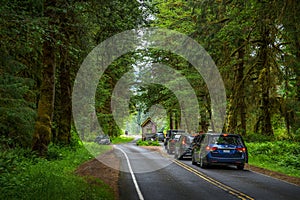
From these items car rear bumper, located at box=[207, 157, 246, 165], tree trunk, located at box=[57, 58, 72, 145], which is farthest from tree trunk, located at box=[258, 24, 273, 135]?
tree trunk, located at box=[57, 58, 72, 145]

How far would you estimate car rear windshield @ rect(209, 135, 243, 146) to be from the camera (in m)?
18.5

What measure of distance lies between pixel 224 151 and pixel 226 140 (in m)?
0.67

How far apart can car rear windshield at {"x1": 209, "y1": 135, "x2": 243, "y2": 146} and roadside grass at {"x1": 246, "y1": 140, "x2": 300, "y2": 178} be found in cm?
221

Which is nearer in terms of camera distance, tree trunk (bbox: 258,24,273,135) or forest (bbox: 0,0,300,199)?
forest (bbox: 0,0,300,199)

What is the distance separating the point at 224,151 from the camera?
1819 centimetres

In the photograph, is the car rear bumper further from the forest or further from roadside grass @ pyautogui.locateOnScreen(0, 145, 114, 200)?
roadside grass @ pyautogui.locateOnScreen(0, 145, 114, 200)

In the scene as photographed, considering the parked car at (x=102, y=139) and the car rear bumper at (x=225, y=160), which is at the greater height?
the parked car at (x=102, y=139)

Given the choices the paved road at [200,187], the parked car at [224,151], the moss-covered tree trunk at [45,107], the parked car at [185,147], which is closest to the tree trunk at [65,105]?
the moss-covered tree trunk at [45,107]

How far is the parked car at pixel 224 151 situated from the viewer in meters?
18.2

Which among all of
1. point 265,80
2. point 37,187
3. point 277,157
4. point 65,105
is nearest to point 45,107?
point 65,105

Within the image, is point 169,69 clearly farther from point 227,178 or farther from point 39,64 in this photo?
point 227,178

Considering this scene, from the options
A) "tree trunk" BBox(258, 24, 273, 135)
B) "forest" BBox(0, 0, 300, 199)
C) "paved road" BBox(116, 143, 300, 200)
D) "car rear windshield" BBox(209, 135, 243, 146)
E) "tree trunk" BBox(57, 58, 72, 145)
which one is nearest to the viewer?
"paved road" BBox(116, 143, 300, 200)

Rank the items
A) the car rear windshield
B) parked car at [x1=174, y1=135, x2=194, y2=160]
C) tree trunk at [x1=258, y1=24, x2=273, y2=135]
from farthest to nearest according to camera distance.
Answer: parked car at [x1=174, y1=135, x2=194, y2=160] < tree trunk at [x1=258, y1=24, x2=273, y2=135] < the car rear windshield

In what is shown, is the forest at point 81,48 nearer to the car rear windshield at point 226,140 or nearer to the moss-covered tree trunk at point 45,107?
the moss-covered tree trunk at point 45,107
